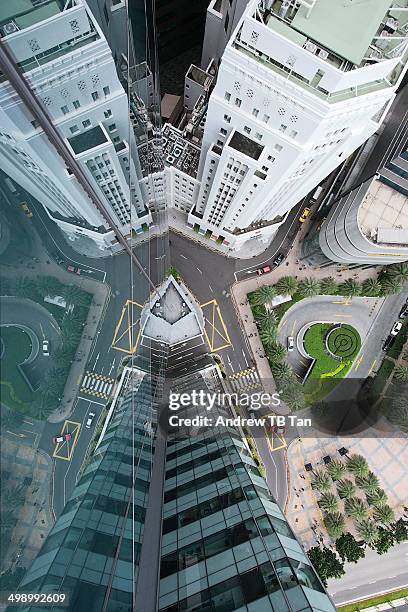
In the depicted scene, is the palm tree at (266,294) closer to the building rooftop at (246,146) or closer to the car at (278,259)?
the car at (278,259)

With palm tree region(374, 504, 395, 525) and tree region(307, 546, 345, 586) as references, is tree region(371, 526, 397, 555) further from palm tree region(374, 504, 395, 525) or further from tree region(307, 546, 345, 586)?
tree region(307, 546, 345, 586)

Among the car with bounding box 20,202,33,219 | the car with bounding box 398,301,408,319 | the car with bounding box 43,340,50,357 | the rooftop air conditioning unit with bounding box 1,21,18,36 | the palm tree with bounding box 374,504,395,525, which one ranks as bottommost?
the car with bounding box 43,340,50,357

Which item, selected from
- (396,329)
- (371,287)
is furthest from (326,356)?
(371,287)

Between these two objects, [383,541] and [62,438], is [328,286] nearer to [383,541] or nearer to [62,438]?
[383,541]

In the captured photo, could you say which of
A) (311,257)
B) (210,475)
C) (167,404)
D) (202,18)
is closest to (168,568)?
(210,475)

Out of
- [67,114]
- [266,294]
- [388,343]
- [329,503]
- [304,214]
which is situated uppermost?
[304,214]

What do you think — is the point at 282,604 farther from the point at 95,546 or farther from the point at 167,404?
the point at 167,404

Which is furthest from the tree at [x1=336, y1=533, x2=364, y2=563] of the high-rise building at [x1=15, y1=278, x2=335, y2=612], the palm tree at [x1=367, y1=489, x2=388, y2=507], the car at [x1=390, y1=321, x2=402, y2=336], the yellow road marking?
the yellow road marking
